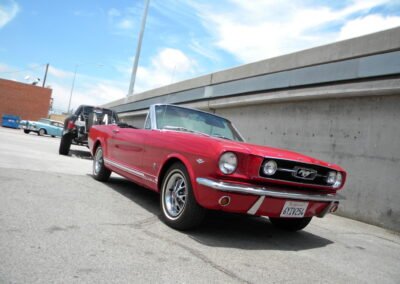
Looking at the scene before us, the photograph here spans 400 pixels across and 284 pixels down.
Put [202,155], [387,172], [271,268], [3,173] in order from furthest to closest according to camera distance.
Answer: [387,172]
[3,173]
[202,155]
[271,268]

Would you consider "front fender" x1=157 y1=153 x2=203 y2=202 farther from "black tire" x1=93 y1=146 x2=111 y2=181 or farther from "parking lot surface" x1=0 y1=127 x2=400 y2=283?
"black tire" x1=93 y1=146 x2=111 y2=181

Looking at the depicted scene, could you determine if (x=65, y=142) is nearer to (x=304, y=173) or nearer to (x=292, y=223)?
(x=292, y=223)

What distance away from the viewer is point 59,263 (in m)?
2.60

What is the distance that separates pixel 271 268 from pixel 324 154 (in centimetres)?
475

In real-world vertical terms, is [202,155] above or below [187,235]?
above

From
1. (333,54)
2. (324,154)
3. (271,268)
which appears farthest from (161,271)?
(333,54)

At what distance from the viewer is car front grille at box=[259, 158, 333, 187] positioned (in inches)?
144

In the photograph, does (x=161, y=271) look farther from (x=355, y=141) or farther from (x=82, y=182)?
(x=355, y=141)

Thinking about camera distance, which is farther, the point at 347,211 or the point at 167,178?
the point at 347,211

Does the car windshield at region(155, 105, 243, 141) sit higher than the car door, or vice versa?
the car windshield at region(155, 105, 243, 141)

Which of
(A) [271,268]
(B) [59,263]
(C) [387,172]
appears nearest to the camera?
(B) [59,263]

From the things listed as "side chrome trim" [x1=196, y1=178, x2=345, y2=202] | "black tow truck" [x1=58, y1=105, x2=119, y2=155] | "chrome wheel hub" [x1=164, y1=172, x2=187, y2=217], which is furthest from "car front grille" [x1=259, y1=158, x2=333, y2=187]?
"black tow truck" [x1=58, y1=105, x2=119, y2=155]

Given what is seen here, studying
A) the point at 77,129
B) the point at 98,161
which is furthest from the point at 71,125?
the point at 98,161

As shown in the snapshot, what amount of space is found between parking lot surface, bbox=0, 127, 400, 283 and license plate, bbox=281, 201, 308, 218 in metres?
0.38
